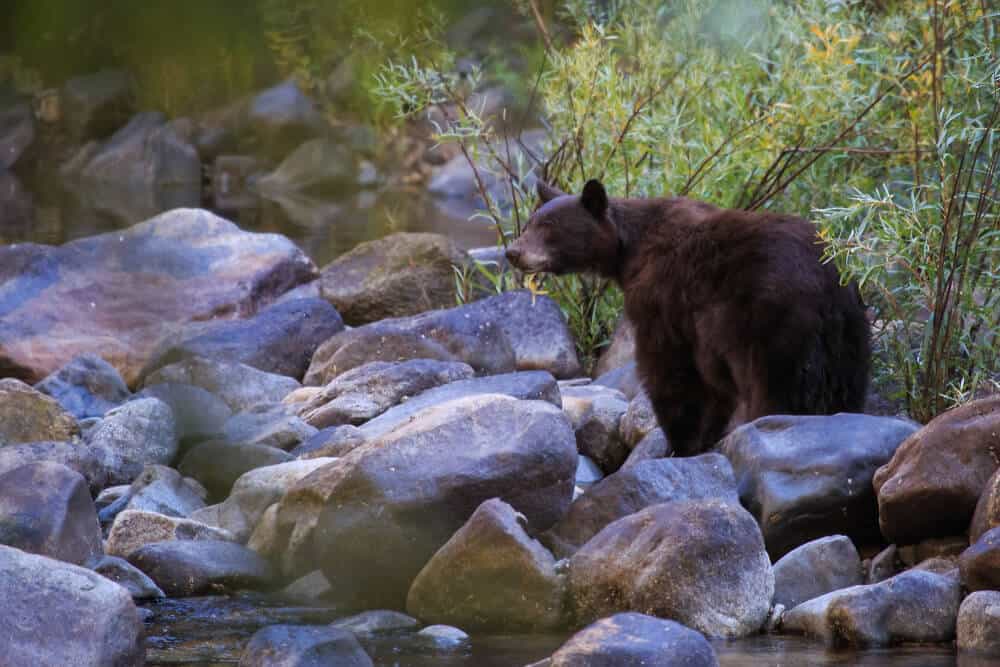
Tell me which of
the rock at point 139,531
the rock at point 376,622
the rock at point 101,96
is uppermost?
the rock at point 101,96

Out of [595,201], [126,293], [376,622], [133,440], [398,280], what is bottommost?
[376,622]

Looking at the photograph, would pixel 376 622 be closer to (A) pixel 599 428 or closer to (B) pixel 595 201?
(A) pixel 599 428

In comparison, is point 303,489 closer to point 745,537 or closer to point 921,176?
point 745,537

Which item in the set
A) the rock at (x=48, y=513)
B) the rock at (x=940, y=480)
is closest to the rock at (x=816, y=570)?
the rock at (x=940, y=480)

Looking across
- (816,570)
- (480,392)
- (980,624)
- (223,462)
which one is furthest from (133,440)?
(980,624)

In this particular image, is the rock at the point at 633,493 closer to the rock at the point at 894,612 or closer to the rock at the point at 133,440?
the rock at the point at 894,612

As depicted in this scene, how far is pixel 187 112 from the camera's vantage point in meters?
0.94

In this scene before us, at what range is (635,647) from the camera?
2.71 metres

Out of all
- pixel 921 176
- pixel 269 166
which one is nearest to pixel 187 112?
pixel 921 176

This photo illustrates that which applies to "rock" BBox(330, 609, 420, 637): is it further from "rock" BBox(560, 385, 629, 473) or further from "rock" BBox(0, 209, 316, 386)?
"rock" BBox(0, 209, 316, 386)

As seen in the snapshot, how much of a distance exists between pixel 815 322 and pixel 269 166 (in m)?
19.0

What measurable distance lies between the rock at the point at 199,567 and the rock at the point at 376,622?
504 millimetres

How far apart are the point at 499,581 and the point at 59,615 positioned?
1.24 m

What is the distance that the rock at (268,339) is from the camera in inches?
271
